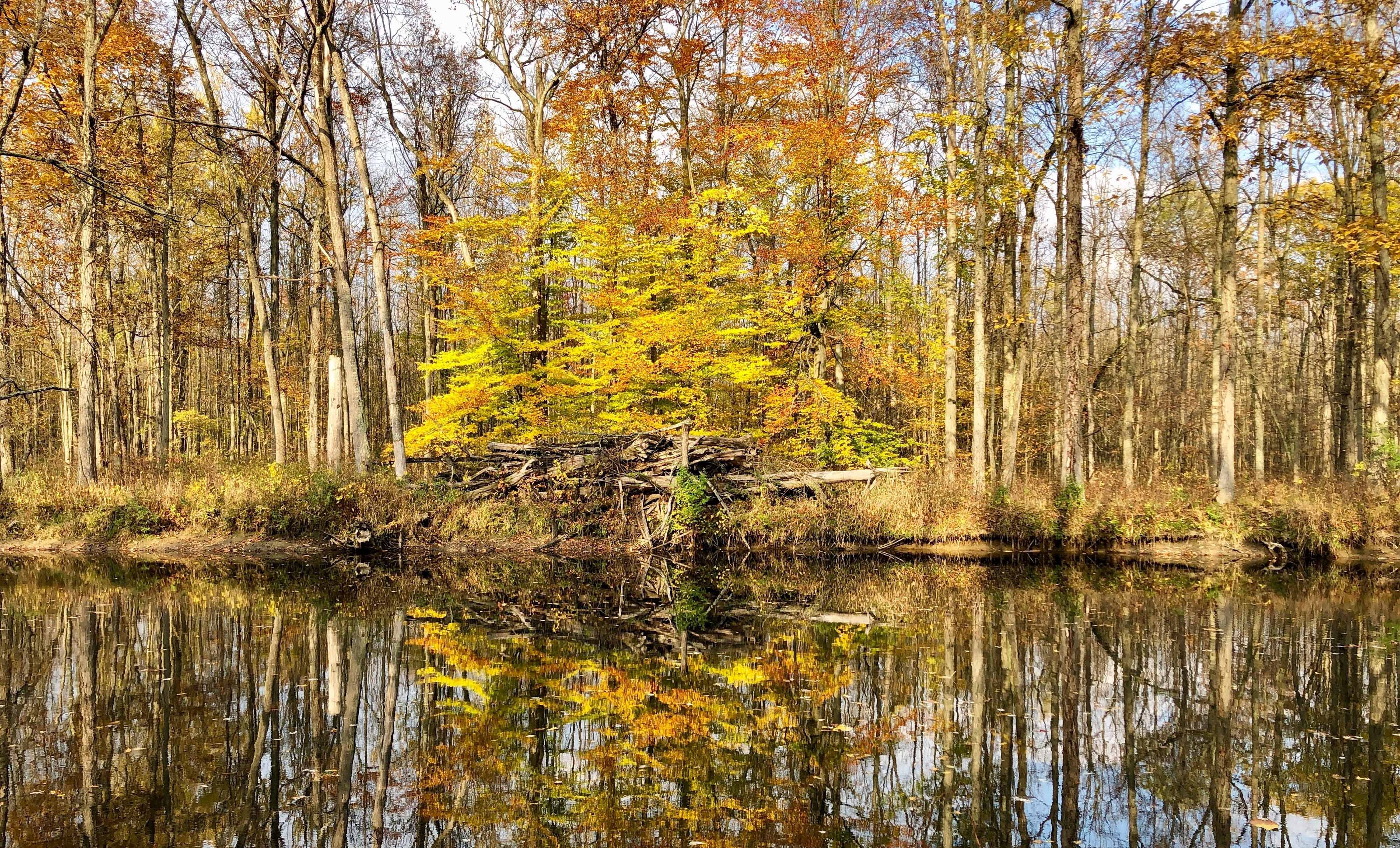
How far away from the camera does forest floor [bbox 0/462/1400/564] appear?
707 inches

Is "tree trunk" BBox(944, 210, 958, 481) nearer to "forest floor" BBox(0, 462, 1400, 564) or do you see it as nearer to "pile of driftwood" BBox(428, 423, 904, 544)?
"forest floor" BBox(0, 462, 1400, 564)

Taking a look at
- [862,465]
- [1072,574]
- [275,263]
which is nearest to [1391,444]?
[1072,574]

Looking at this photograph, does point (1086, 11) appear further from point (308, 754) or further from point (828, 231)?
point (308, 754)

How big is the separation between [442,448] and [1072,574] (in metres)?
15.2

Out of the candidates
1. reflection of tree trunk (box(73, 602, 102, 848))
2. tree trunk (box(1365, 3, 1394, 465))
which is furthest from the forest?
reflection of tree trunk (box(73, 602, 102, 848))

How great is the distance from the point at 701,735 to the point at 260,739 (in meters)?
3.36

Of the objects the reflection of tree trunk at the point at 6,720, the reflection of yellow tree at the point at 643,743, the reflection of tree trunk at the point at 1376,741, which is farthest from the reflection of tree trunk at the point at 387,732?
the reflection of tree trunk at the point at 1376,741

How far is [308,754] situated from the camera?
588 cm

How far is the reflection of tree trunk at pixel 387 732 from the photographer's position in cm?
495

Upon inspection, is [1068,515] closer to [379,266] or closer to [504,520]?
[504,520]

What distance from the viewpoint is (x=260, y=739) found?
616cm

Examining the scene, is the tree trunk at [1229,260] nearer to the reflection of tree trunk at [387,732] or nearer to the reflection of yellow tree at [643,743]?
the reflection of yellow tree at [643,743]

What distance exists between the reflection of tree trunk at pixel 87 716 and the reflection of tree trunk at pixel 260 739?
0.72 m

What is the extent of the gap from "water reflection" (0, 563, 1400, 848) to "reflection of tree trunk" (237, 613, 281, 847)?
3 cm
